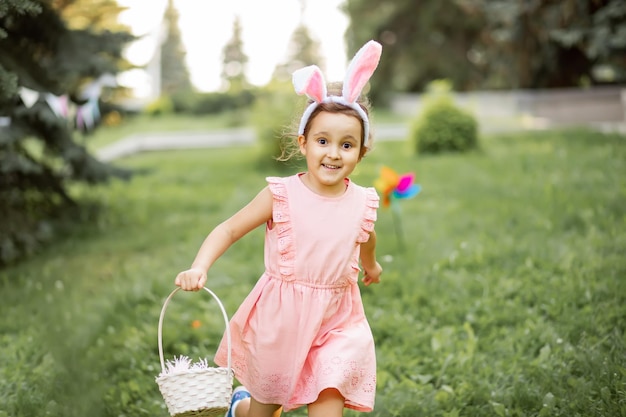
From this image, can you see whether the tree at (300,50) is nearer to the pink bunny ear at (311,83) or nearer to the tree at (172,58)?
the tree at (172,58)

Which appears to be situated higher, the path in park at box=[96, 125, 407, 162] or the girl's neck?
the girl's neck

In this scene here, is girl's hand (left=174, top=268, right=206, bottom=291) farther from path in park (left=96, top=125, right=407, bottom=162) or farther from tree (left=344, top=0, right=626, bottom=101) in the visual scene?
path in park (left=96, top=125, right=407, bottom=162)

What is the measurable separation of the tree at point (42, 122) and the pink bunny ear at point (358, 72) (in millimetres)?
3377

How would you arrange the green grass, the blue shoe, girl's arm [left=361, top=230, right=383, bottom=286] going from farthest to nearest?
the green grass < the blue shoe < girl's arm [left=361, top=230, right=383, bottom=286]

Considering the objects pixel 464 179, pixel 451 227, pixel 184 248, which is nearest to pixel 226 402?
pixel 184 248

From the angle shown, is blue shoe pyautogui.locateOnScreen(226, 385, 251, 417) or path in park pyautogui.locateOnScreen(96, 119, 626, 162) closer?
blue shoe pyautogui.locateOnScreen(226, 385, 251, 417)

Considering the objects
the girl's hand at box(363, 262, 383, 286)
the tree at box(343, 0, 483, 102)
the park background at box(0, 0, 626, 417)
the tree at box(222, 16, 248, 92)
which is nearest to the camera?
the girl's hand at box(363, 262, 383, 286)

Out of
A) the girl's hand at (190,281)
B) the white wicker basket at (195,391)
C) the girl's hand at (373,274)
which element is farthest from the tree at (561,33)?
the white wicker basket at (195,391)

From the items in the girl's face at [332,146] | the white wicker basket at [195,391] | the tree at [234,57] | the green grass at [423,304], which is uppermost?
the tree at [234,57]

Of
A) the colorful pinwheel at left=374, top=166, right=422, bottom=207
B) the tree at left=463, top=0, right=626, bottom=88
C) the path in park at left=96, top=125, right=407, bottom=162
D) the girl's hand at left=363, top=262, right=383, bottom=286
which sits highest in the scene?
the tree at left=463, top=0, right=626, bottom=88

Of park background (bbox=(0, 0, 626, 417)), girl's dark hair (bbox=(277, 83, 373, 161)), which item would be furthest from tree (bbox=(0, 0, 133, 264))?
girl's dark hair (bbox=(277, 83, 373, 161))

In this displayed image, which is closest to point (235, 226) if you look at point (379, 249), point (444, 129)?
point (379, 249)

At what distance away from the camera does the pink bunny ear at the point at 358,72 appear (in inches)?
111

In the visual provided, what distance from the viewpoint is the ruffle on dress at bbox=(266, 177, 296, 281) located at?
2.89 m
